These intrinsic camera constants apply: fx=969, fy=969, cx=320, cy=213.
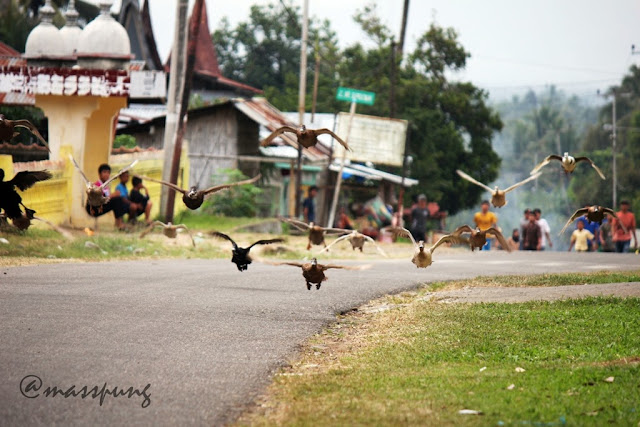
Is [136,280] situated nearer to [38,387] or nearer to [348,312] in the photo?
[348,312]

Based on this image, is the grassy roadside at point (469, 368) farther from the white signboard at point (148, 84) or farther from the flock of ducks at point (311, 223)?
the white signboard at point (148, 84)

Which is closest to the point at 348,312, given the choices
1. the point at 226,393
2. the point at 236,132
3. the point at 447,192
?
the point at 226,393

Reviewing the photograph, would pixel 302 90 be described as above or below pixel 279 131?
above

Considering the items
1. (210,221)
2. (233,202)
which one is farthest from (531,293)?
(233,202)

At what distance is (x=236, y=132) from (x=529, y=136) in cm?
6347

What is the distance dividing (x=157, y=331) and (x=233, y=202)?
65.1 ft

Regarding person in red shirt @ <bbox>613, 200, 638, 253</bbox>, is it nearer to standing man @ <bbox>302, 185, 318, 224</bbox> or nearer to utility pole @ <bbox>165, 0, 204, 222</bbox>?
standing man @ <bbox>302, 185, 318, 224</bbox>

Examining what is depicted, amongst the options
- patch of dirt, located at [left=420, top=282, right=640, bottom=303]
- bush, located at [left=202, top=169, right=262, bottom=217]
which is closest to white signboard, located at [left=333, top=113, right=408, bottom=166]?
bush, located at [left=202, top=169, right=262, bottom=217]

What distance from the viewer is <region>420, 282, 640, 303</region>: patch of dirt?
13961mm

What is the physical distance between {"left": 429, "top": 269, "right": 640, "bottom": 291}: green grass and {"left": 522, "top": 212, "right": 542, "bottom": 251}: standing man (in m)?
8.98

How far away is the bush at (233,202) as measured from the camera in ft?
98.3

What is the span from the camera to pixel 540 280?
1630cm

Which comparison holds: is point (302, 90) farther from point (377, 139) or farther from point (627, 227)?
point (627, 227)

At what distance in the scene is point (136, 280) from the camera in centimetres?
1430
